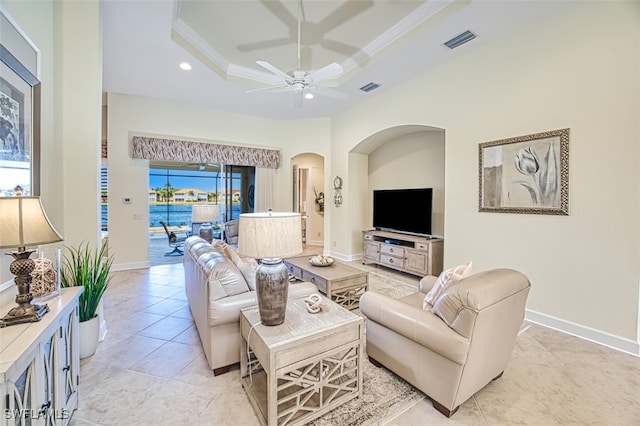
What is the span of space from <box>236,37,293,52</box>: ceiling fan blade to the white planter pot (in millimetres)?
3734

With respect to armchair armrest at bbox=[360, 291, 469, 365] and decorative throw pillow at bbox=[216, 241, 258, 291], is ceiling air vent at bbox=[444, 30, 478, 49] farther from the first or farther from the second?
decorative throw pillow at bbox=[216, 241, 258, 291]

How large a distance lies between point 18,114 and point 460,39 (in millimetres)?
4390

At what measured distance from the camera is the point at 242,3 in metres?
3.01

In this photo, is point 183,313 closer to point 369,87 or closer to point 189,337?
point 189,337

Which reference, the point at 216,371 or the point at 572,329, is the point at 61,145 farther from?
the point at 572,329

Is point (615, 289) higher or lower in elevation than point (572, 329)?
higher

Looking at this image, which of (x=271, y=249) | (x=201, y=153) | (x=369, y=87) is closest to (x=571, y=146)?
(x=369, y=87)

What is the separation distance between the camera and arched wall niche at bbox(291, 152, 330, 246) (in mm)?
8273

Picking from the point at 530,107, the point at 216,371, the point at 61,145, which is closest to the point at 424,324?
the point at 216,371

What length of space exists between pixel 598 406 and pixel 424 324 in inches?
54.2

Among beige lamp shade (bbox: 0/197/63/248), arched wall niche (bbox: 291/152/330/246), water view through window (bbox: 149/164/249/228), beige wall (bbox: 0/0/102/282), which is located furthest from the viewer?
arched wall niche (bbox: 291/152/330/246)

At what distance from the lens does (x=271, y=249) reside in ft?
5.48

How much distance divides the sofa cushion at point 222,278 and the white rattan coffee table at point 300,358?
24 cm

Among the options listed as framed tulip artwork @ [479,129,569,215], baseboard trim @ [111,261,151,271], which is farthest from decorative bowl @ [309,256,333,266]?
baseboard trim @ [111,261,151,271]
